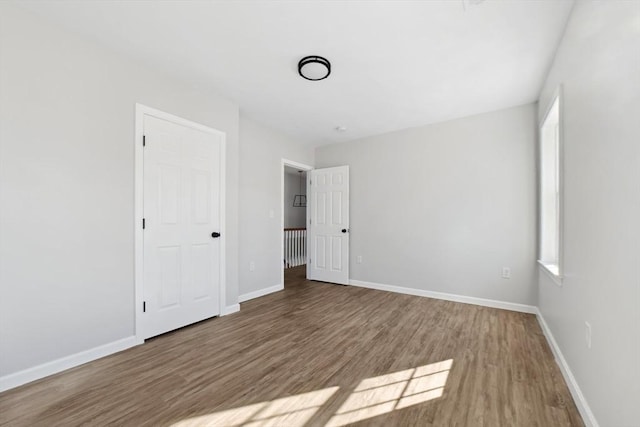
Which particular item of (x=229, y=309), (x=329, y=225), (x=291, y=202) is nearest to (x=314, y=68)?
(x=229, y=309)

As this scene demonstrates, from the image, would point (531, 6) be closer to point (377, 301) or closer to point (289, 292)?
point (377, 301)

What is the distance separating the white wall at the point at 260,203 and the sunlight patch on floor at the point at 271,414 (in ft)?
7.37

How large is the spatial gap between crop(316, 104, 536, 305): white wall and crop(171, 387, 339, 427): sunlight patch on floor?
2816 millimetres

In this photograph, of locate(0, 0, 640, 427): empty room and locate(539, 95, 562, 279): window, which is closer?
locate(0, 0, 640, 427): empty room

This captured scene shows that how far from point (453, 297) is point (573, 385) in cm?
208

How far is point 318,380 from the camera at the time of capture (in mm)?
1938

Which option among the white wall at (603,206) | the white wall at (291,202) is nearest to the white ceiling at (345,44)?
the white wall at (603,206)

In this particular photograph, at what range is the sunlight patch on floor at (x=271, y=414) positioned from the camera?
152 centimetres

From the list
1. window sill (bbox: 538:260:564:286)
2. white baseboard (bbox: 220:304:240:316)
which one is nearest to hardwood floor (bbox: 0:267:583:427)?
white baseboard (bbox: 220:304:240:316)

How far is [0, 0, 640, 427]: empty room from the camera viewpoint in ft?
5.10

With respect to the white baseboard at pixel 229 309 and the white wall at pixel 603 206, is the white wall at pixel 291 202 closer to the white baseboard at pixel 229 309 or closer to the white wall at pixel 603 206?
the white baseboard at pixel 229 309

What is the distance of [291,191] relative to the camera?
8.47m

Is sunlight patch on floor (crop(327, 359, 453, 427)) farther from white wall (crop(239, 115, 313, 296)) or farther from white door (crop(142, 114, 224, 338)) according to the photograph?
white wall (crop(239, 115, 313, 296))

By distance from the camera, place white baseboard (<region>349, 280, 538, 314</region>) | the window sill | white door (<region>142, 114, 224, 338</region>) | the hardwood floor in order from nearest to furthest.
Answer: the hardwood floor, the window sill, white door (<region>142, 114, 224, 338</region>), white baseboard (<region>349, 280, 538, 314</region>)
